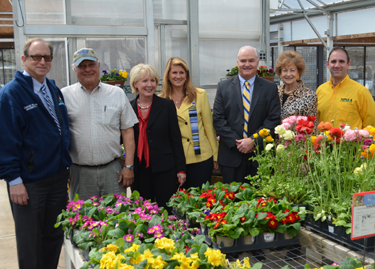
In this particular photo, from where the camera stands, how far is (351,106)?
3.16 meters

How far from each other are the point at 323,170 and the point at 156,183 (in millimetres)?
1225

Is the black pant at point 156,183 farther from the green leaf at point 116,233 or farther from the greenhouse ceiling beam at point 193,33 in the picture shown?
the greenhouse ceiling beam at point 193,33

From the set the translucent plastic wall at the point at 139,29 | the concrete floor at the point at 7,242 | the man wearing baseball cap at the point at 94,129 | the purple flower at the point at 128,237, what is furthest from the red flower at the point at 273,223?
the translucent plastic wall at the point at 139,29

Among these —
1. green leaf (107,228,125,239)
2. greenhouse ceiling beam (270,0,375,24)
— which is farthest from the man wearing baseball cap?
greenhouse ceiling beam (270,0,375,24)

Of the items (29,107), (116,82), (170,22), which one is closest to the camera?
(29,107)

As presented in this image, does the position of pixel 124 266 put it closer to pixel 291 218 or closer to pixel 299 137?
pixel 291 218

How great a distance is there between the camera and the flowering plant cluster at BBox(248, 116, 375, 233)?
2.04 metres

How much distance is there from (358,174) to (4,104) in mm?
2050

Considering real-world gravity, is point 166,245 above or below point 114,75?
below

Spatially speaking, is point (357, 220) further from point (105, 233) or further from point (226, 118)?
point (226, 118)

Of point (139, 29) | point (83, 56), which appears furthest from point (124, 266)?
point (139, 29)

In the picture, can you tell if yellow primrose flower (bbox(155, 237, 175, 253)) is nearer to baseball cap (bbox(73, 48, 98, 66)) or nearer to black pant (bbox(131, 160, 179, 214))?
black pant (bbox(131, 160, 179, 214))

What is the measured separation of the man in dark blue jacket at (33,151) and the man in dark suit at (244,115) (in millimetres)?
1201

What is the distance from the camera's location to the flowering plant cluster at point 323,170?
2041mm
